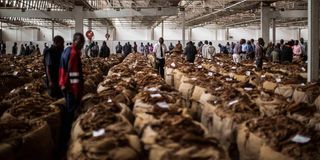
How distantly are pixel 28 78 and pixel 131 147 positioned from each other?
31.6 feet

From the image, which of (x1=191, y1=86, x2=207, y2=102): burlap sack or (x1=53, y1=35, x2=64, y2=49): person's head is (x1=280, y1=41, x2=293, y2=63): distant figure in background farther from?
(x1=53, y1=35, x2=64, y2=49): person's head

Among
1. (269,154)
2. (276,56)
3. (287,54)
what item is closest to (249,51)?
(276,56)

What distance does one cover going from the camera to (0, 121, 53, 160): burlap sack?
5.00 m

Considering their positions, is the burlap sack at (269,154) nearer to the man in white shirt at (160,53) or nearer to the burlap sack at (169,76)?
the burlap sack at (169,76)

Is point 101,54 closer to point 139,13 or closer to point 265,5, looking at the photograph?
point 139,13

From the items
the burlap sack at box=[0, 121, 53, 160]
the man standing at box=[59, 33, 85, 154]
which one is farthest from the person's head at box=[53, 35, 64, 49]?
the burlap sack at box=[0, 121, 53, 160]


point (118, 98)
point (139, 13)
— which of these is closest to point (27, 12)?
point (139, 13)

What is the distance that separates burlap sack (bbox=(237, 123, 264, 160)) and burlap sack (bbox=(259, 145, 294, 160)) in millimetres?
160

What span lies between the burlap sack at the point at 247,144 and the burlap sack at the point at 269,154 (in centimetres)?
16

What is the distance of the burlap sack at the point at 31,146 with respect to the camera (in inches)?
197

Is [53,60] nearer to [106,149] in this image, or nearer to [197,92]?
[197,92]

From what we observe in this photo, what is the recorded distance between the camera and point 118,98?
7434 millimetres

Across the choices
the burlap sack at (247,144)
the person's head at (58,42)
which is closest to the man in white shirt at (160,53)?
the person's head at (58,42)

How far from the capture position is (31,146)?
5477 mm
